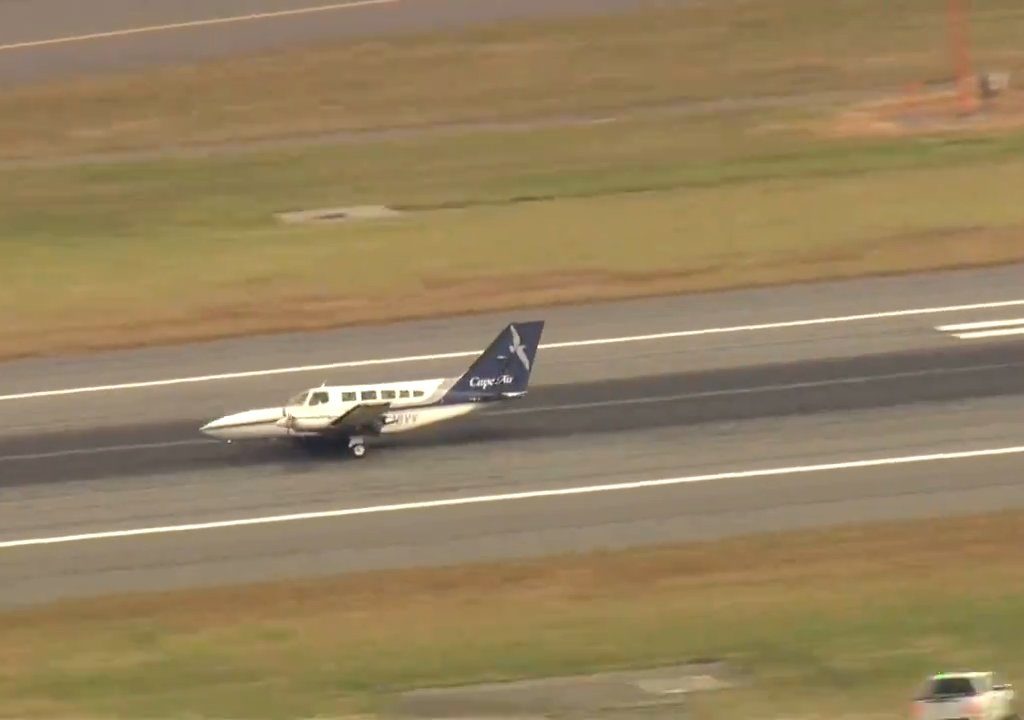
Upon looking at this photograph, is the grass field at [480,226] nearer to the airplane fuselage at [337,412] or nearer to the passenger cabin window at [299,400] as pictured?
the passenger cabin window at [299,400]

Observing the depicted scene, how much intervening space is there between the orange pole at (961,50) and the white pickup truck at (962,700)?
38.9 m

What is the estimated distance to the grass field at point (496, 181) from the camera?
48875 millimetres

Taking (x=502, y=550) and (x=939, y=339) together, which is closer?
(x=502, y=550)

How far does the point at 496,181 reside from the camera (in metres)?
57.7

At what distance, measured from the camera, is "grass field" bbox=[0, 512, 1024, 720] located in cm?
2933

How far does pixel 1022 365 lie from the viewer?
4181 centimetres

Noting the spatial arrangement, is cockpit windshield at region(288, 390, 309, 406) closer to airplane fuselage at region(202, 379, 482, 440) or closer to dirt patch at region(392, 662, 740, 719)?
airplane fuselage at region(202, 379, 482, 440)

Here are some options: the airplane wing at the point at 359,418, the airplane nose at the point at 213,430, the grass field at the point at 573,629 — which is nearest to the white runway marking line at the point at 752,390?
the airplane wing at the point at 359,418

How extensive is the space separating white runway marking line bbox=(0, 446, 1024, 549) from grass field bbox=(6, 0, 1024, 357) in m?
11.0

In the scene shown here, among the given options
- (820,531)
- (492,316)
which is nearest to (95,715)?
(820,531)

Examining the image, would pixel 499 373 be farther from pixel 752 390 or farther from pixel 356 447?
pixel 752 390

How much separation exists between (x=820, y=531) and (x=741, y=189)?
22372mm

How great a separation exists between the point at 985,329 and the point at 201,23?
36.9m

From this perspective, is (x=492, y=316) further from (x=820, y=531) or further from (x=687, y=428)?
(x=820, y=531)
